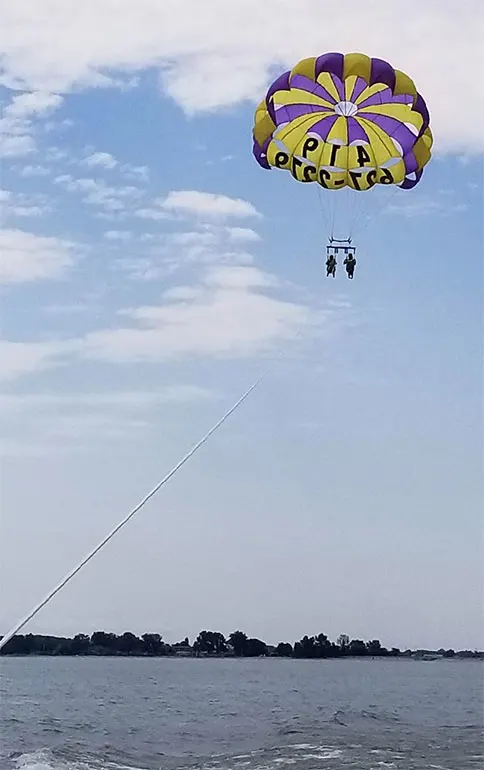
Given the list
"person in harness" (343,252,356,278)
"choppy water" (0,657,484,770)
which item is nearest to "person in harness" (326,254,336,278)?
"person in harness" (343,252,356,278)

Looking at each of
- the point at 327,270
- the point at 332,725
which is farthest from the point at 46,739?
the point at 327,270

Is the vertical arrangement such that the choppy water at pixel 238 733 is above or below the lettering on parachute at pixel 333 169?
below

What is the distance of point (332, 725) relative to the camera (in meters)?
24.9

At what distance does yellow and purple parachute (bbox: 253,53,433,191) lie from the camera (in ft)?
47.3

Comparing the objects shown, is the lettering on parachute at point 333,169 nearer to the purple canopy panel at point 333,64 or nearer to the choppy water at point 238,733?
the purple canopy panel at point 333,64

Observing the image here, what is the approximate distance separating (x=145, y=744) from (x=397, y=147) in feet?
40.2

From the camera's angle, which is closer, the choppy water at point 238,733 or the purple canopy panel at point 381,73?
the purple canopy panel at point 381,73

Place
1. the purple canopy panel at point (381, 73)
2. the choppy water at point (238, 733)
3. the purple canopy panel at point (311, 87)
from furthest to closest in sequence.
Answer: the choppy water at point (238, 733) → the purple canopy panel at point (311, 87) → the purple canopy panel at point (381, 73)

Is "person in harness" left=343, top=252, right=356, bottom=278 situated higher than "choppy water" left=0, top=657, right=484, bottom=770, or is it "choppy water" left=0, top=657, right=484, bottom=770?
"person in harness" left=343, top=252, right=356, bottom=278

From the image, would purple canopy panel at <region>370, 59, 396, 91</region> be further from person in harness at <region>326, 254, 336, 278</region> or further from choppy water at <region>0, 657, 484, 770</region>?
choppy water at <region>0, 657, 484, 770</region>

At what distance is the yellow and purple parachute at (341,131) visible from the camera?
1443 centimetres

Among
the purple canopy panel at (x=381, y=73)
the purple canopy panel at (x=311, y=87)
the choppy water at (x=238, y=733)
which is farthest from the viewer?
the choppy water at (x=238, y=733)

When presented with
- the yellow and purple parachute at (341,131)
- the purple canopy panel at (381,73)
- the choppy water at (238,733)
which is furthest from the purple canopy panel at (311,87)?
the choppy water at (238,733)

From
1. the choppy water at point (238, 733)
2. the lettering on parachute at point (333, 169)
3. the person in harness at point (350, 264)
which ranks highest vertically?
the lettering on parachute at point (333, 169)
